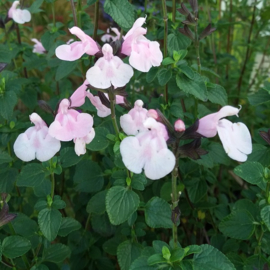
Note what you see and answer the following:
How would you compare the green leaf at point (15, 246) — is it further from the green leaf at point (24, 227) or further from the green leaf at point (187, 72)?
the green leaf at point (187, 72)

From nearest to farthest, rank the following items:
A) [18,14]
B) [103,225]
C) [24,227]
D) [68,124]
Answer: [68,124] → [24,227] → [103,225] → [18,14]

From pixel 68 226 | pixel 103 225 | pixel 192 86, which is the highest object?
pixel 192 86

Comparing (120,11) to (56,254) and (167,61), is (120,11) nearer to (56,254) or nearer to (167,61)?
(167,61)

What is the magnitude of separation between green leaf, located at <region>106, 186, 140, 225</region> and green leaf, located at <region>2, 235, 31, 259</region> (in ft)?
0.78

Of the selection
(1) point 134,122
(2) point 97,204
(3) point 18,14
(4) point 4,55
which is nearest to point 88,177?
(2) point 97,204

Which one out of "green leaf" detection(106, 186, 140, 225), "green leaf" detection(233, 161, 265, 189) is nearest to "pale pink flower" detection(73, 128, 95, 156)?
"green leaf" detection(106, 186, 140, 225)

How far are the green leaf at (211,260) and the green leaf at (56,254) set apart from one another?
40cm

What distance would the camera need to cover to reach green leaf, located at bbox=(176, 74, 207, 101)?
92cm

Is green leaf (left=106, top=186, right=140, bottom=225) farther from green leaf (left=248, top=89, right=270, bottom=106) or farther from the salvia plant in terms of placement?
green leaf (left=248, top=89, right=270, bottom=106)

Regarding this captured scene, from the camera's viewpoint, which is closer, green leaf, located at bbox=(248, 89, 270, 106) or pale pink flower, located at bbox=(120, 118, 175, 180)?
pale pink flower, located at bbox=(120, 118, 175, 180)

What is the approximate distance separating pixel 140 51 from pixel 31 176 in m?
0.39

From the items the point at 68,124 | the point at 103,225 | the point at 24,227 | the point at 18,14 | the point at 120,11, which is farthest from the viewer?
the point at 18,14

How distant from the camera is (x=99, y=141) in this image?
0.86 meters

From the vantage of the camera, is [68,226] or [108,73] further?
[68,226]
